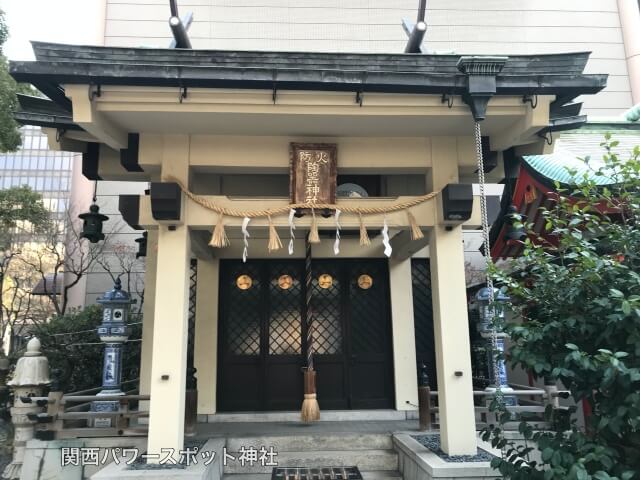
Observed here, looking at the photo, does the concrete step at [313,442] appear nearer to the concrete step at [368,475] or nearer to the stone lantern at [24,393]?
the concrete step at [368,475]

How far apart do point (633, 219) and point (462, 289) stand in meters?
2.34

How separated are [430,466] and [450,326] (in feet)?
5.22

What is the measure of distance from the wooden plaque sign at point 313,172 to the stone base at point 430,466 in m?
3.14

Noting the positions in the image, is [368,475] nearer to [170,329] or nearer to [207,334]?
[170,329]

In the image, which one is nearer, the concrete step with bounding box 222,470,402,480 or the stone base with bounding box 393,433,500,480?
the stone base with bounding box 393,433,500,480

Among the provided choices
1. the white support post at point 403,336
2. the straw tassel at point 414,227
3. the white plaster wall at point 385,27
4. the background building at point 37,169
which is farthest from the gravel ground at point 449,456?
the background building at point 37,169

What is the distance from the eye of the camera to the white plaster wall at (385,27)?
1348 centimetres

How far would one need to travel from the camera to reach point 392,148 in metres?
5.73

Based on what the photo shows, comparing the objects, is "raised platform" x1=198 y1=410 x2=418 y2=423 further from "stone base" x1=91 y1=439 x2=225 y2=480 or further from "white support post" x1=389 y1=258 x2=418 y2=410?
"stone base" x1=91 y1=439 x2=225 y2=480

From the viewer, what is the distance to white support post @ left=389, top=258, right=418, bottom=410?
805 cm

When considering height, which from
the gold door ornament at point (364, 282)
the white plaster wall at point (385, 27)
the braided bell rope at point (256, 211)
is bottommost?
the gold door ornament at point (364, 282)

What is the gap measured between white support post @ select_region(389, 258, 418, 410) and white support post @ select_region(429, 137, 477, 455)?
2663 millimetres

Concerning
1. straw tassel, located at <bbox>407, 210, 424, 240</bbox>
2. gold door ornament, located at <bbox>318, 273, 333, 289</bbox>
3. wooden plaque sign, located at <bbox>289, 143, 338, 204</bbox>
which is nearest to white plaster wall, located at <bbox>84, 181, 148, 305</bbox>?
gold door ornament, located at <bbox>318, 273, 333, 289</bbox>

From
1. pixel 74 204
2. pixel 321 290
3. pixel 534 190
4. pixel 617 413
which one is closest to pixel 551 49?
pixel 534 190
